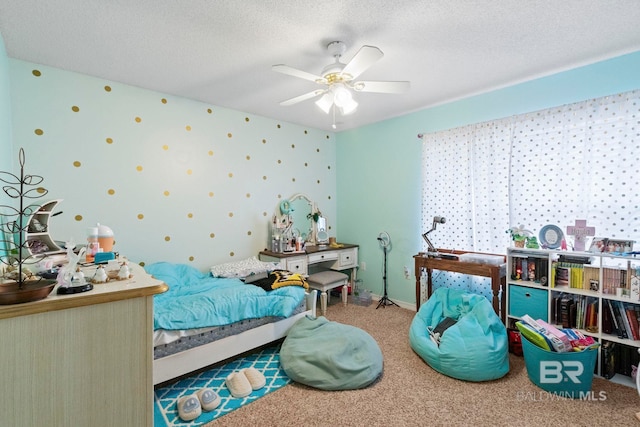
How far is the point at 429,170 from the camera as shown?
348cm

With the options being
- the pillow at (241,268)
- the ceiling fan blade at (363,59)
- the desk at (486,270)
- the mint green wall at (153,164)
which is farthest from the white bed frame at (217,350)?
the ceiling fan blade at (363,59)

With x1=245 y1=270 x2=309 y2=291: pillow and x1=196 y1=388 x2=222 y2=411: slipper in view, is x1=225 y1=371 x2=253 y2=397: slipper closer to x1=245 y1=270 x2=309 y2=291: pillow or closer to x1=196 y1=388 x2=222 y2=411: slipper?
x1=196 y1=388 x2=222 y2=411: slipper

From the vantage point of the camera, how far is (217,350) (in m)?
2.19

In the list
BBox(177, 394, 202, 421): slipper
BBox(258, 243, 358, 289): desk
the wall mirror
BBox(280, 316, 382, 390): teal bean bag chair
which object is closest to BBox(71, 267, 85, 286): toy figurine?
BBox(177, 394, 202, 421): slipper

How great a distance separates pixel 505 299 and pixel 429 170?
5.08 ft

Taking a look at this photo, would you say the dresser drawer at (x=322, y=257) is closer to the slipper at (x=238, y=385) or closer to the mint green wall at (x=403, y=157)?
the mint green wall at (x=403, y=157)

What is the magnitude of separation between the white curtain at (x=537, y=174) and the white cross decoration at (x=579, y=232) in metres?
0.10

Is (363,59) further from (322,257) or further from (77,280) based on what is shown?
(322,257)

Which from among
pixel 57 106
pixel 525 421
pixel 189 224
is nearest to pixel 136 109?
pixel 57 106

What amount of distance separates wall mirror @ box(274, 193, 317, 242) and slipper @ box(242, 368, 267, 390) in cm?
177

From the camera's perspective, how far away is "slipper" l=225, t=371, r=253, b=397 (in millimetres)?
1998

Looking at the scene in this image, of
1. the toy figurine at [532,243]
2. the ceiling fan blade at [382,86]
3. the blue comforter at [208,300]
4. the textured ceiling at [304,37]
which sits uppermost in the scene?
the textured ceiling at [304,37]

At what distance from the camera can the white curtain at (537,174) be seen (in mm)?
2309

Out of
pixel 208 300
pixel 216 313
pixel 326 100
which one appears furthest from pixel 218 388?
pixel 326 100
